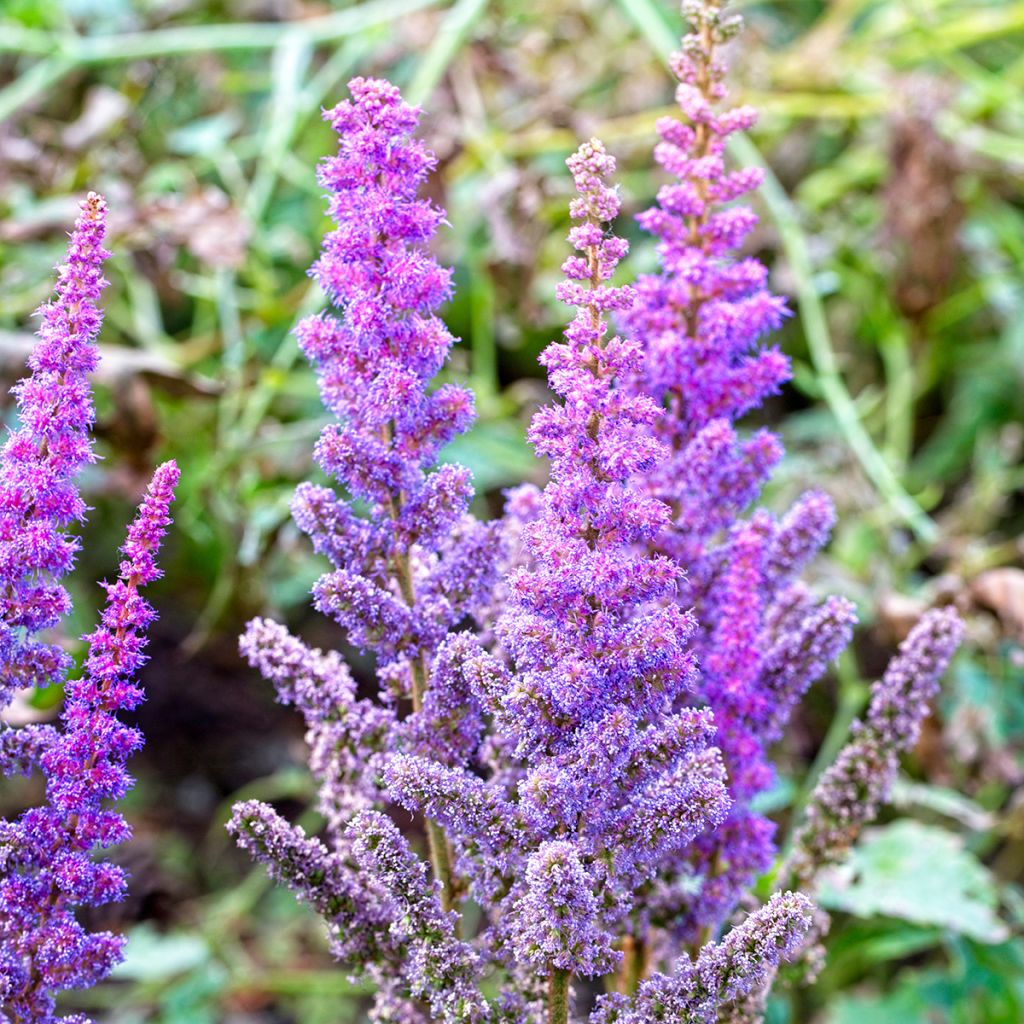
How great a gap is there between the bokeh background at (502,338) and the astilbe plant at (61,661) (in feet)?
1.93

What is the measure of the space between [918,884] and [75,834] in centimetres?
68

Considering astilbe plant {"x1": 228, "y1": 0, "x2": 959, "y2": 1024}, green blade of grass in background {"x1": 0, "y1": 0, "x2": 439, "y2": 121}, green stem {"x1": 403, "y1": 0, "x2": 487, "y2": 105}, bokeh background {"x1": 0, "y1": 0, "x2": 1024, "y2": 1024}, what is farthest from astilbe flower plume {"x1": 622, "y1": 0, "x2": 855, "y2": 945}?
green blade of grass in background {"x1": 0, "y1": 0, "x2": 439, "y2": 121}

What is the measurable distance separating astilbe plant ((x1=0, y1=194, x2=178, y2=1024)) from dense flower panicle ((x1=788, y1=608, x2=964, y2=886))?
0.36 metres

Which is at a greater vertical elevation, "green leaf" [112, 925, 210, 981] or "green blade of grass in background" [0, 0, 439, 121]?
"green blade of grass in background" [0, 0, 439, 121]

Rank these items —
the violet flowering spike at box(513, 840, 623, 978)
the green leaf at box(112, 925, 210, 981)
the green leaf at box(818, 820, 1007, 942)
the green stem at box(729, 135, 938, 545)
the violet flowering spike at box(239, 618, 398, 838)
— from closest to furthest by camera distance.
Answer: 1. the violet flowering spike at box(513, 840, 623, 978)
2. the violet flowering spike at box(239, 618, 398, 838)
3. the green leaf at box(818, 820, 1007, 942)
4. the green stem at box(729, 135, 938, 545)
5. the green leaf at box(112, 925, 210, 981)

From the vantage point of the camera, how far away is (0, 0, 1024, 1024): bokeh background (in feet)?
4.11

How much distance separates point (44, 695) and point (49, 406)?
35 centimetres

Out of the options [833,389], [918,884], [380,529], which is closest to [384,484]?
[380,529]

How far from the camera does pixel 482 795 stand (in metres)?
0.53

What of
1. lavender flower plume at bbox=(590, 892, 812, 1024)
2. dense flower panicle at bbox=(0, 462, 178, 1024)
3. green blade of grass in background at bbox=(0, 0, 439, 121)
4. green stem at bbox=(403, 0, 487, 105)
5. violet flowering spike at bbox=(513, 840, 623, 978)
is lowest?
lavender flower plume at bbox=(590, 892, 812, 1024)

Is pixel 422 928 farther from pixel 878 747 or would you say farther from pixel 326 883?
pixel 878 747

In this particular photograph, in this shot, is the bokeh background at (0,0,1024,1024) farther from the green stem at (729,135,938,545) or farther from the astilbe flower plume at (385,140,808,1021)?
the astilbe flower plume at (385,140,808,1021)

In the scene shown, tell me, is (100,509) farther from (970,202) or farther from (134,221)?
(970,202)

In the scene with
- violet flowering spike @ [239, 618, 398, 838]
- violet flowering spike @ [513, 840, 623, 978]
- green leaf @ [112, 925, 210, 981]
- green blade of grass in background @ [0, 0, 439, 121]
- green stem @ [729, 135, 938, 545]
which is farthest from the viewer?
green blade of grass in background @ [0, 0, 439, 121]
